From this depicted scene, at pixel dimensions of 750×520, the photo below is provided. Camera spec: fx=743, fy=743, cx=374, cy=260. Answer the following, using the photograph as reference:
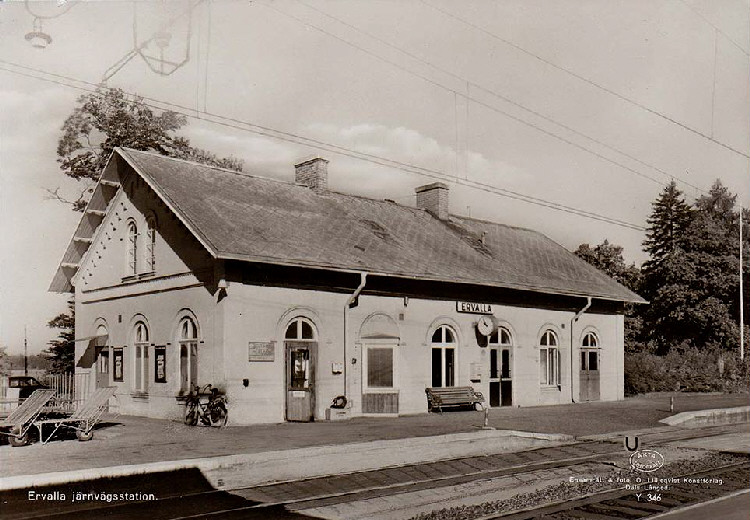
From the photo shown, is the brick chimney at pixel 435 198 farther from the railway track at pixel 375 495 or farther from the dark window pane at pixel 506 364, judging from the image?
the railway track at pixel 375 495

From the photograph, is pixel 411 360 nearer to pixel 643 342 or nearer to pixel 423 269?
pixel 423 269

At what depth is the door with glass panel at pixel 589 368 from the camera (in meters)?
25.4

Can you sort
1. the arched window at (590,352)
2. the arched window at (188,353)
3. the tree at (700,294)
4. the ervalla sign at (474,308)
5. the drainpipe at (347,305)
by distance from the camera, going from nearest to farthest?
the arched window at (188,353)
the drainpipe at (347,305)
the ervalla sign at (474,308)
the arched window at (590,352)
the tree at (700,294)

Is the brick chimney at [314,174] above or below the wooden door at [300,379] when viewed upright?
above

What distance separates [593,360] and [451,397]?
7.57 m

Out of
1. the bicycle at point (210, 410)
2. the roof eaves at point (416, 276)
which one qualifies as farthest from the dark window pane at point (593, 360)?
the bicycle at point (210, 410)

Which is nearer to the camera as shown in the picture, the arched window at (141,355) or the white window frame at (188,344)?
the white window frame at (188,344)

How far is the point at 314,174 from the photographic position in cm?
2367

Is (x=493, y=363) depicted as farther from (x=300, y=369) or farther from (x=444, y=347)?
(x=300, y=369)

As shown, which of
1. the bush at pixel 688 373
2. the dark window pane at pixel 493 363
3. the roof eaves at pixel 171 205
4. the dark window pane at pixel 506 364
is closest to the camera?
the roof eaves at pixel 171 205

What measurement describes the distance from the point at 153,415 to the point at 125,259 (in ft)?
15.0

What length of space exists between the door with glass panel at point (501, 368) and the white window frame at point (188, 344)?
9165 millimetres

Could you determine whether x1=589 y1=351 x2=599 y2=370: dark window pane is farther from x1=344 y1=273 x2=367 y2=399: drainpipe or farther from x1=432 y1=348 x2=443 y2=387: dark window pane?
x1=344 y1=273 x2=367 y2=399: drainpipe

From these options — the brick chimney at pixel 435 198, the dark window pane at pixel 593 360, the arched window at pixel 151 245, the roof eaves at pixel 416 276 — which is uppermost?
the brick chimney at pixel 435 198
